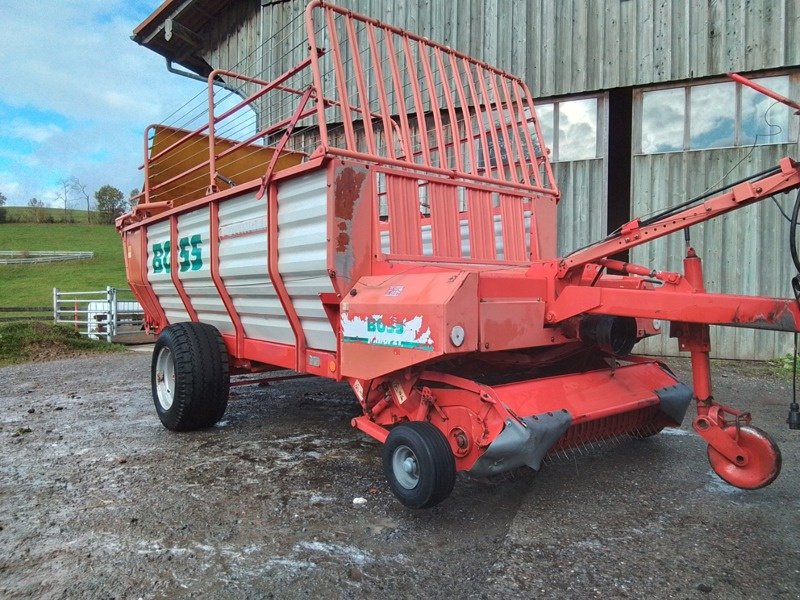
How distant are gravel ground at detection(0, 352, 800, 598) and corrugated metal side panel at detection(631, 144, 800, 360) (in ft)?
13.7

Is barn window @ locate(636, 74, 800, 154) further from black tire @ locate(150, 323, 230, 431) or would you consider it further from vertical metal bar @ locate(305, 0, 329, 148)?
black tire @ locate(150, 323, 230, 431)

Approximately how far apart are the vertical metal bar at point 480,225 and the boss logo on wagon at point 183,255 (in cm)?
228

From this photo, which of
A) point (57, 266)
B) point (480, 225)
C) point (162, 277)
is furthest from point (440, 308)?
point (57, 266)

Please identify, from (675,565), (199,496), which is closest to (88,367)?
(199,496)

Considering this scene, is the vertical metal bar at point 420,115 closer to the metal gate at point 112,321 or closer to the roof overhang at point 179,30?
the roof overhang at point 179,30

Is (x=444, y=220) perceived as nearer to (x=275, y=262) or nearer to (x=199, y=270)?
(x=275, y=262)

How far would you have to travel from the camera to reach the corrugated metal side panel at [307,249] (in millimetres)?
3465

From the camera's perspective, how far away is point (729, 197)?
265 centimetres

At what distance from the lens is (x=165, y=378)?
16.9ft

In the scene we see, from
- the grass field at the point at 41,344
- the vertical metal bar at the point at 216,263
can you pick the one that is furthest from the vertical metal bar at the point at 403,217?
the grass field at the point at 41,344

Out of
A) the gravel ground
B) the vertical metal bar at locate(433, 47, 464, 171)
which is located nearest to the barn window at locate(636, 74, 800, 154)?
the gravel ground

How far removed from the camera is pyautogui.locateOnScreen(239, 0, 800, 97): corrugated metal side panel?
316 inches

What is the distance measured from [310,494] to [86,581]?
1.29 m

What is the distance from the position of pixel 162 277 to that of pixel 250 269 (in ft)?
6.25
